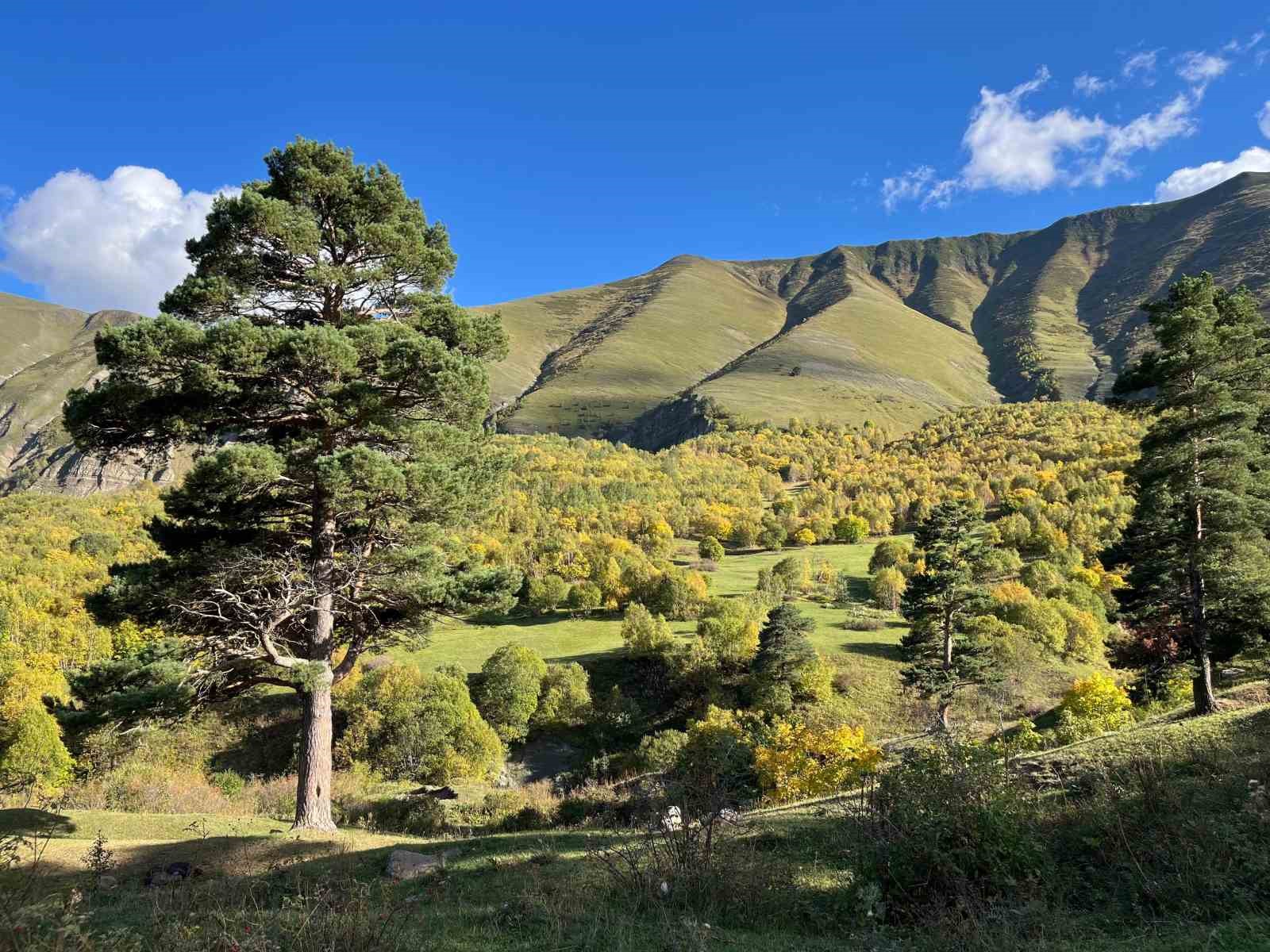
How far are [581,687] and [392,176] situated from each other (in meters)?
40.2

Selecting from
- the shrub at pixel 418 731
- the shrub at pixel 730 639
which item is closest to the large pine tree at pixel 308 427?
the shrub at pixel 418 731

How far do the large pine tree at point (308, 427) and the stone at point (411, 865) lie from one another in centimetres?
353

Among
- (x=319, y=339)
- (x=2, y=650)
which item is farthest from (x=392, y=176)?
(x=2, y=650)

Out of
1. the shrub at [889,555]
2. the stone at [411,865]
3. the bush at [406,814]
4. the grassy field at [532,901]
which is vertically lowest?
the bush at [406,814]

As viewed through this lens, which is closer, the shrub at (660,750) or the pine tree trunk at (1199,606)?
the pine tree trunk at (1199,606)

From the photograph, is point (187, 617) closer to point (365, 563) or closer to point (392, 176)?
point (365, 563)

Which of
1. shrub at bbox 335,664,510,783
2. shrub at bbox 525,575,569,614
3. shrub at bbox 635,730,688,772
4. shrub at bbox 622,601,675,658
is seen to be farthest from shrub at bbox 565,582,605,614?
shrub at bbox 635,730,688,772

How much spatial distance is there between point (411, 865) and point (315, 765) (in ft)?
13.4

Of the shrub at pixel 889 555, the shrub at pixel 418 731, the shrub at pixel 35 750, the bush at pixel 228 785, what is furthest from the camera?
the shrub at pixel 889 555

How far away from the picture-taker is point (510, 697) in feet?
145

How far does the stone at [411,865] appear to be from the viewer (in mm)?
8422

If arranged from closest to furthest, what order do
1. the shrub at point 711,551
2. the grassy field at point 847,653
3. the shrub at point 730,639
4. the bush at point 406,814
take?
the bush at point 406,814 < the grassy field at point 847,653 < the shrub at point 730,639 < the shrub at point 711,551

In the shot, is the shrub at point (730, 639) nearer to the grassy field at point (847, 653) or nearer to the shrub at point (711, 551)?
the grassy field at point (847, 653)

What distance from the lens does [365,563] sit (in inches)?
469
